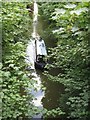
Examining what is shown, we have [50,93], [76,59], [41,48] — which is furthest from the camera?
[41,48]

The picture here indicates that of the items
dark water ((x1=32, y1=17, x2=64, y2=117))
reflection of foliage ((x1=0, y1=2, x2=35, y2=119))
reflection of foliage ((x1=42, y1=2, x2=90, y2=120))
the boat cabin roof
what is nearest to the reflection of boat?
the boat cabin roof

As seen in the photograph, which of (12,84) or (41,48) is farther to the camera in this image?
(41,48)

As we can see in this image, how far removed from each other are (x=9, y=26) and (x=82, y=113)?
2.01m

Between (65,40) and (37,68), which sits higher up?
(65,40)

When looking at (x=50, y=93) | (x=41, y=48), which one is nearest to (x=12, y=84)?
(x=50, y=93)

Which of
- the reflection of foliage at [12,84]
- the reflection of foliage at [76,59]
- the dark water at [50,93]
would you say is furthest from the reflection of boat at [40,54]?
the reflection of foliage at [12,84]

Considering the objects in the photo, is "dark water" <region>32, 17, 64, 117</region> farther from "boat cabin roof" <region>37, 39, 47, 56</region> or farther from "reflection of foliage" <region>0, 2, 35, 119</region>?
"reflection of foliage" <region>0, 2, 35, 119</region>

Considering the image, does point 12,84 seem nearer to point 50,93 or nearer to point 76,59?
point 76,59

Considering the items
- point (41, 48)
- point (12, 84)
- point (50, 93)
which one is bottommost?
point (50, 93)

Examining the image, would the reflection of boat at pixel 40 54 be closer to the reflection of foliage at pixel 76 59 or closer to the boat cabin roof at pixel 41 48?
the boat cabin roof at pixel 41 48

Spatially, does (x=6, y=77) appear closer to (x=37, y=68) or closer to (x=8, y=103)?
(x=8, y=103)

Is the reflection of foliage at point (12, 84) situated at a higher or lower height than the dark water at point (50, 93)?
higher

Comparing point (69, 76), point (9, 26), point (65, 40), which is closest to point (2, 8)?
point (9, 26)

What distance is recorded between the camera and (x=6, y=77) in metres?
3.16
